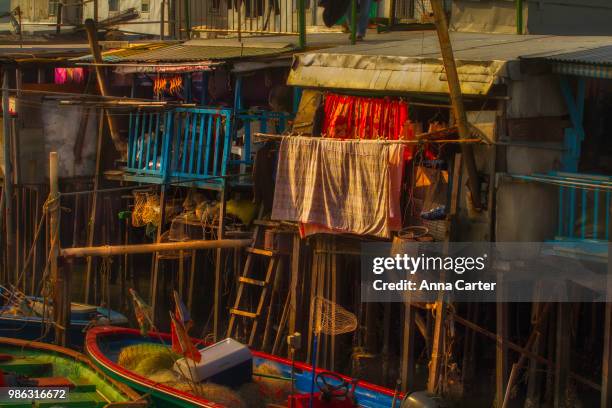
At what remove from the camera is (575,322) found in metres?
13.8

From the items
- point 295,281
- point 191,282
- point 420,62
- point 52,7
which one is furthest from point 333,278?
point 52,7

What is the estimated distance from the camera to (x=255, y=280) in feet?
52.2

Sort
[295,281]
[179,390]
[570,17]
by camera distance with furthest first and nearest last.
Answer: [570,17]
[295,281]
[179,390]

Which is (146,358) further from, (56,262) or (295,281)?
(295,281)

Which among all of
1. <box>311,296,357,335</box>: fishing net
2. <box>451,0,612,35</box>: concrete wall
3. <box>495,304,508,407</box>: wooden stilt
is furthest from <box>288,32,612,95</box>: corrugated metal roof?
<box>311,296,357,335</box>: fishing net

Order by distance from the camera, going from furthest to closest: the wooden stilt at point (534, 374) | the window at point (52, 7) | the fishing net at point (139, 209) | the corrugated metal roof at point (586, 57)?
the window at point (52, 7) → the fishing net at point (139, 209) → the wooden stilt at point (534, 374) → the corrugated metal roof at point (586, 57)

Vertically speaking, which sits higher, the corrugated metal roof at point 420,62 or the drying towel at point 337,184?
the corrugated metal roof at point 420,62

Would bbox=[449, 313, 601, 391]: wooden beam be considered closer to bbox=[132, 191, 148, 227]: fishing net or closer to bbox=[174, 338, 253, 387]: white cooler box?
bbox=[174, 338, 253, 387]: white cooler box

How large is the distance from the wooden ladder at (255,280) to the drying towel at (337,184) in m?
0.90

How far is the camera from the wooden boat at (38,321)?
1642 cm

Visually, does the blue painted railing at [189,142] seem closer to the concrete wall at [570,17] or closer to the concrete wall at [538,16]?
the concrete wall at [538,16]

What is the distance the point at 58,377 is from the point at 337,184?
427 centimetres

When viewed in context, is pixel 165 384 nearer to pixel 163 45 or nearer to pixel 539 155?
pixel 539 155

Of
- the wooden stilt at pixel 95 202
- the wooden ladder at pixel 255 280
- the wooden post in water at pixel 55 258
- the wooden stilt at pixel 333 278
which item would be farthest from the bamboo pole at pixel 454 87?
the wooden stilt at pixel 95 202
